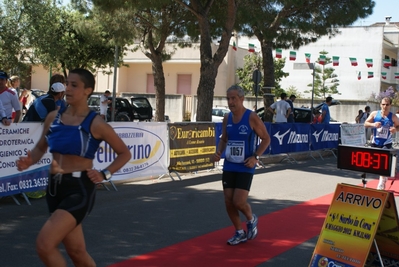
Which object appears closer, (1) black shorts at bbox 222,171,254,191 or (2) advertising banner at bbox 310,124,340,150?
(1) black shorts at bbox 222,171,254,191

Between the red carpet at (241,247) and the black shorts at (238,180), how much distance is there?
2.54 feet

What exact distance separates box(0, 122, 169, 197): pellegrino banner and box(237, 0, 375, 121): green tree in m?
8.97

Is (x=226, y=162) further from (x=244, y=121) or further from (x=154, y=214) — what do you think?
(x=154, y=214)

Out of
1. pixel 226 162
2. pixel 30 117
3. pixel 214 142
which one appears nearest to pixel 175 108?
pixel 214 142

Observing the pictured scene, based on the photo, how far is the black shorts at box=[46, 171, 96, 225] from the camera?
13.8ft

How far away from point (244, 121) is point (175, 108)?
33.7m

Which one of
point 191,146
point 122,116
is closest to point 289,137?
point 191,146

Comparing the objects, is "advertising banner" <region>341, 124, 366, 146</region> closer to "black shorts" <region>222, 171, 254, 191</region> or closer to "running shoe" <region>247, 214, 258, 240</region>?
"running shoe" <region>247, 214, 258, 240</region>

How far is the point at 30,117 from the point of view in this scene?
9539 millimetres

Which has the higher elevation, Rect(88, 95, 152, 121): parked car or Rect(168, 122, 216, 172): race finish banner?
Rect(88, 95, 152, 121): parked car

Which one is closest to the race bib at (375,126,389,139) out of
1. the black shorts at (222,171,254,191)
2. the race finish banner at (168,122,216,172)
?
the race finish banner at (168,122,216,172)

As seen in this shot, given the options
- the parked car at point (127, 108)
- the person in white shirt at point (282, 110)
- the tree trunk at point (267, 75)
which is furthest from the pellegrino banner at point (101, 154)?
the parked car at point (127, 108)

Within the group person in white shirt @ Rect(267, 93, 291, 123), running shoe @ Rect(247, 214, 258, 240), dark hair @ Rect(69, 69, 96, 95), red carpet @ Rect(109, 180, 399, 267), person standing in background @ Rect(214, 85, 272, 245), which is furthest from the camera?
A: person in white shirt @ Rect(267, 93, 291, 123)

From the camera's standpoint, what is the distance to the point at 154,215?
8.70 metres
